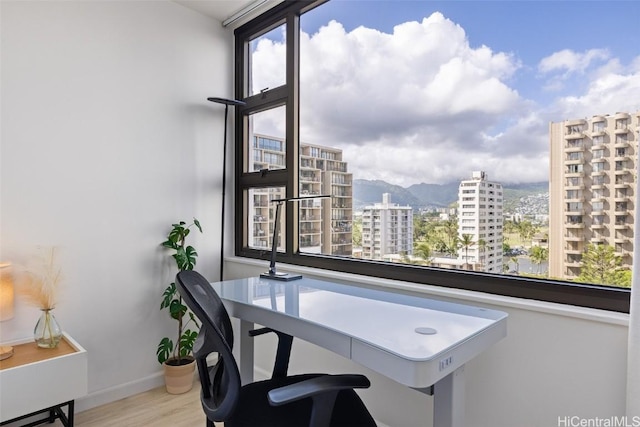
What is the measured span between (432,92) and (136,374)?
263 cm

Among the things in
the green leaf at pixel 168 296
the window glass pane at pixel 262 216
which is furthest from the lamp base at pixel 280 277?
the green leaf at pixel 168 296

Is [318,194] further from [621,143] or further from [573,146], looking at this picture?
[621,143]

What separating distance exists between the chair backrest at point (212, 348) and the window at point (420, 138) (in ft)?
3.47

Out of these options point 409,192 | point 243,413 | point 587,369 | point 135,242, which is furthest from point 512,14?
point 135,242

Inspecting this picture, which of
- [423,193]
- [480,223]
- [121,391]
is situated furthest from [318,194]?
[121,391]

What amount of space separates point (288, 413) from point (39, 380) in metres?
1.35

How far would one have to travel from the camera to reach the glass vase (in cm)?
203

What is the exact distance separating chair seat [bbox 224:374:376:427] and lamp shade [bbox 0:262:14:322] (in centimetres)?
149

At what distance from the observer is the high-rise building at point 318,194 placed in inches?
96.8

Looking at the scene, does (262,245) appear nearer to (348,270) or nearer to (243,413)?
(348,270)

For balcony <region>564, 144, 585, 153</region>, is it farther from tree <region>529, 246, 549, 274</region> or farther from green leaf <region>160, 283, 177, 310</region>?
green leaf <region>160, 283, 177, 310</region>

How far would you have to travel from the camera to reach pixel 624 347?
1339 mm

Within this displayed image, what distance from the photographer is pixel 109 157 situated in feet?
8.05

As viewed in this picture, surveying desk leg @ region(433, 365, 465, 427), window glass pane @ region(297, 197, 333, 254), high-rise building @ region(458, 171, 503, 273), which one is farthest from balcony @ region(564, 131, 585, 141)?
window glass pane @ region(297, 197, 333, 254)
